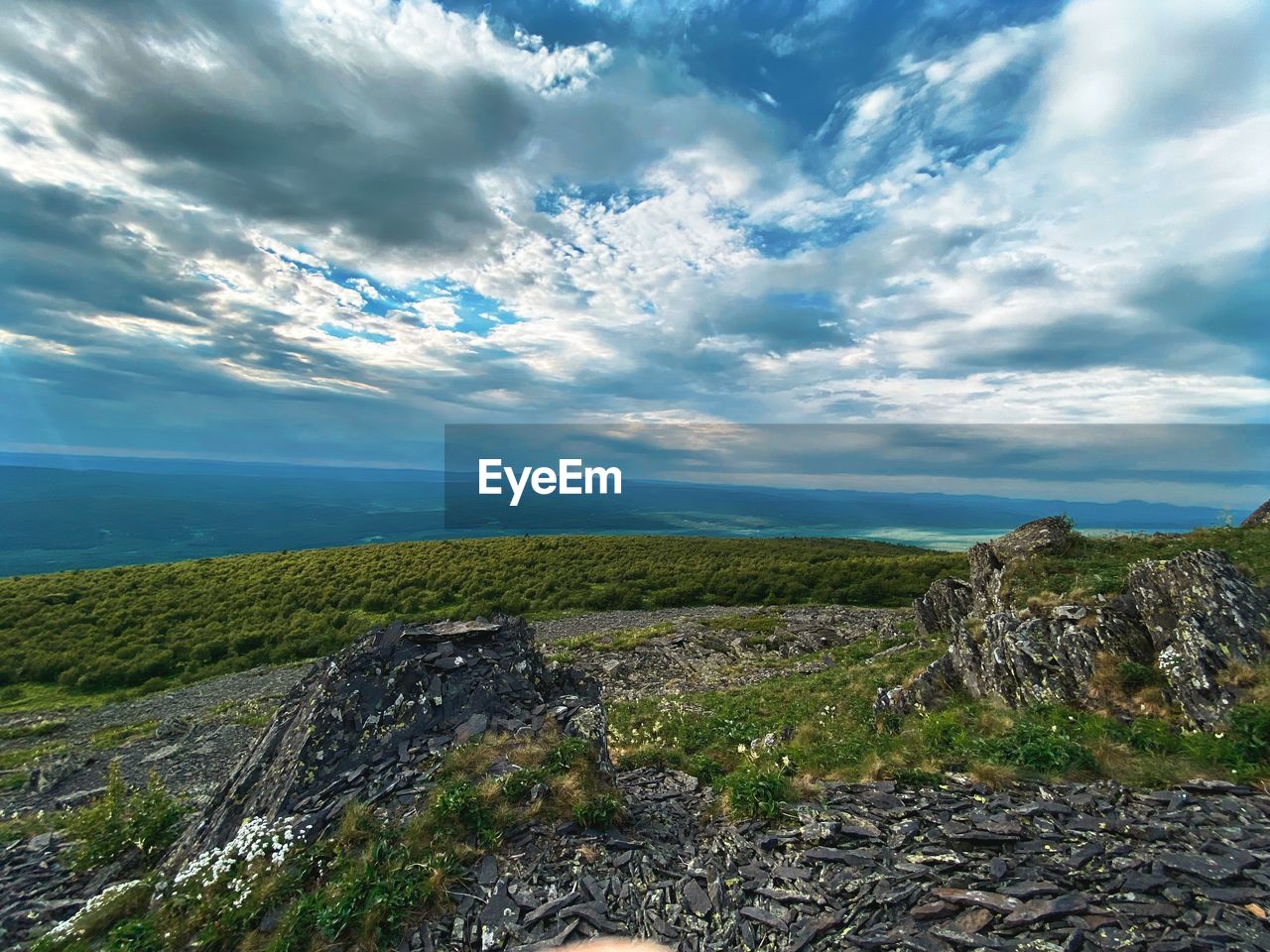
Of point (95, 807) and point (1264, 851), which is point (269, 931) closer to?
point (95, 807)

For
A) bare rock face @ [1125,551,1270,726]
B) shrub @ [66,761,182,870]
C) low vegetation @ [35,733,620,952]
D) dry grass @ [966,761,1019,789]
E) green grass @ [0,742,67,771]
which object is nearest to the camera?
low vegetation @ [35,733,620,952]

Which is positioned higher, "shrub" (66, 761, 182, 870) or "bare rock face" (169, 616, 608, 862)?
"bare rock face" (169, 616, 608, 862)

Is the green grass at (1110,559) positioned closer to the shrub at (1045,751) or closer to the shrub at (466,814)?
the shrub at (1045,751)

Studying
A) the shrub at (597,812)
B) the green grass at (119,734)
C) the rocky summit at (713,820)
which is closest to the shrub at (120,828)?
the rocky summit at (713,820)

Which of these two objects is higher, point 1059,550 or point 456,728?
point 1059,550

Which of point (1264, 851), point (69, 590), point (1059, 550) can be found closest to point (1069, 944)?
point (1264, 851)

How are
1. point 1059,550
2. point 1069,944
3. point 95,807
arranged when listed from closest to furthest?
point 1069,944 < point 95,807 < point 1059,550

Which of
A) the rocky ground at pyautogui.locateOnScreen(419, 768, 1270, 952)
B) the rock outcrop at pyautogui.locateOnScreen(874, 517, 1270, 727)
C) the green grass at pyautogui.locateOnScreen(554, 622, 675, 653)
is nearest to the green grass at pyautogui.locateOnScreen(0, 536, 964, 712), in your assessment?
the green grass at pyautogui.locateOnScreen(554, 622, 675, 653)

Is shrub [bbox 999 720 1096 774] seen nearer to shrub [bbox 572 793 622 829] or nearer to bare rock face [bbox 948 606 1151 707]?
bare rock face [bbox 948 606 1151 707]
